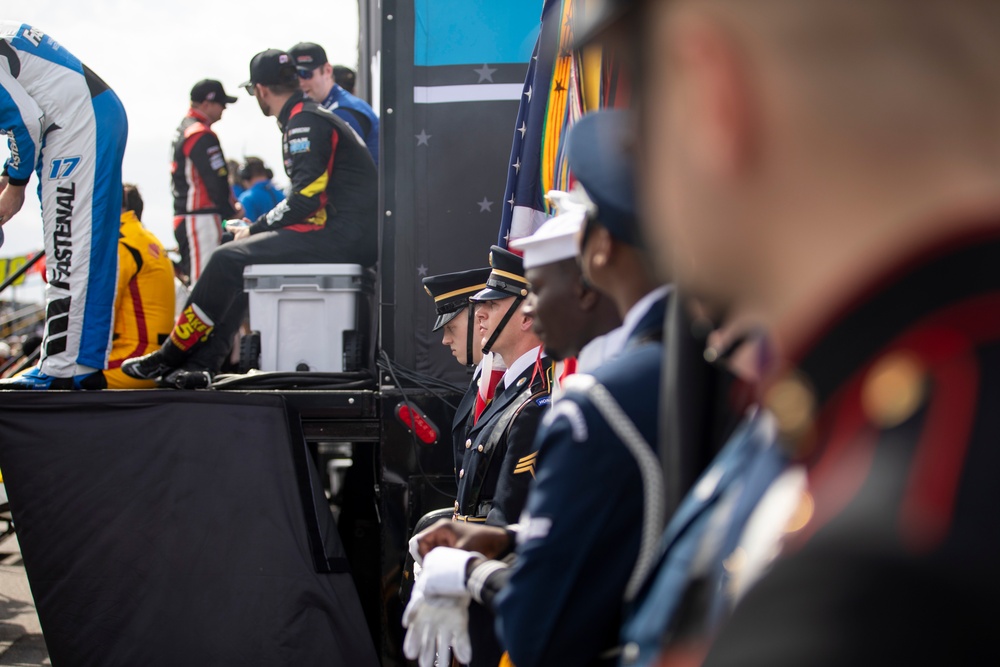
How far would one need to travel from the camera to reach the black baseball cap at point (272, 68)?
5.14 m

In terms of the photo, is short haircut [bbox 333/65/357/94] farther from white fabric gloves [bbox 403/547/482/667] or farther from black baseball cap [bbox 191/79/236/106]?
white fabric gloves [bbox 403/547/482/667]

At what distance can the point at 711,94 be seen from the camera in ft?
2.04

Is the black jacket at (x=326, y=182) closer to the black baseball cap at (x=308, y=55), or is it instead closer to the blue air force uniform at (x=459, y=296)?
the black baseball cap at (x=308, y=55)

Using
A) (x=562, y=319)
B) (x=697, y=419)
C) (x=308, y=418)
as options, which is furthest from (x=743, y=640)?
(x=308, y=418)

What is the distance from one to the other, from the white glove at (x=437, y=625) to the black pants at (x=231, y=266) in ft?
10.5

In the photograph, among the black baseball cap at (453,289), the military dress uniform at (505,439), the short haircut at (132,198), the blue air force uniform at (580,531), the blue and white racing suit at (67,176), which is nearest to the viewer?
the blue air force uniform at (580,531)

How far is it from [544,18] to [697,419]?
2388mm

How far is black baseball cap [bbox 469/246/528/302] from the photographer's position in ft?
11.2

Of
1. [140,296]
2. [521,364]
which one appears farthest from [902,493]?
[140,296]

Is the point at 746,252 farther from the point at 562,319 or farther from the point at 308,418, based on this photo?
the point at 308,418

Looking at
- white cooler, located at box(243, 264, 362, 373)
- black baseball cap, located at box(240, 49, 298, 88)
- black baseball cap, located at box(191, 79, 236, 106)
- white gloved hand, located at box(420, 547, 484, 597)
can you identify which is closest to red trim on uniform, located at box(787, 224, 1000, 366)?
white gloved hand, located at box(420, 547, 484, 597)

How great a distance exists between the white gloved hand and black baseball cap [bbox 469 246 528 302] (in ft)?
5.02

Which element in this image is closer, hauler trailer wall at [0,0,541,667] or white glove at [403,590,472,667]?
white glove at [403,590,472,667]

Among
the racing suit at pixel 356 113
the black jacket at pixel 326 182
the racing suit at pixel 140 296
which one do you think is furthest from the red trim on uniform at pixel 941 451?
the racing suit at pixel 356 113
